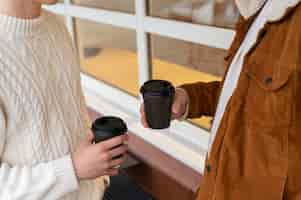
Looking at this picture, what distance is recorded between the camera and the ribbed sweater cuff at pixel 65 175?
35.9 inches

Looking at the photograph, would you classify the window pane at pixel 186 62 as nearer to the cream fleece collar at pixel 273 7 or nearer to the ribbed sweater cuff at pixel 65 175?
the cream fleece collar at pixel 273 7

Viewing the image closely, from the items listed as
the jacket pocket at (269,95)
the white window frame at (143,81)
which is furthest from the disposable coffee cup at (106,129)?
the white window frame at (143,81)

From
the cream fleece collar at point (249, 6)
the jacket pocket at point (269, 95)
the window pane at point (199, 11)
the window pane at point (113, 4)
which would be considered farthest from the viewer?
the window pane at point (113, 4)

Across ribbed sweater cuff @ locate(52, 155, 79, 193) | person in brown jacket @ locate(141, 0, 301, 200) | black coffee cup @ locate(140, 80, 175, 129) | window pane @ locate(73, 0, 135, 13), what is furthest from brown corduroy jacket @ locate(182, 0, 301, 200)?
window pane @ locate(73, 0, 135, 13)

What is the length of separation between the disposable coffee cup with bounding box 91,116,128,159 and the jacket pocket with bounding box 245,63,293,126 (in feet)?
0.96

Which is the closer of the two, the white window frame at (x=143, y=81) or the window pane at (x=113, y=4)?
the white window frame at (x=143, y=81)

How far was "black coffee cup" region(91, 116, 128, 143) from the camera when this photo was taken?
35.2 inches

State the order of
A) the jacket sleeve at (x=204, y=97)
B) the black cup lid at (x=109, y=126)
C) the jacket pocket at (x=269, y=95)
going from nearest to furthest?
the jacket pocket at (x=269, y=95) → the black cup lid at (x=109, y=126) → the jacket sleeve at (x=204, y=97)

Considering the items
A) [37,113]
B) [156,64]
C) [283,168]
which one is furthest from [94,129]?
[156,64]

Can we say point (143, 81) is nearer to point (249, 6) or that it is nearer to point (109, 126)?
point (109, 126)

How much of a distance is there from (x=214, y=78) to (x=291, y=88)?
0.66 metres

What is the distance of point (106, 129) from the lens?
89 centimetres

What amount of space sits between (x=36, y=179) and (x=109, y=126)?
0.19m

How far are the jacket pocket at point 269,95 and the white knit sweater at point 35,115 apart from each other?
0.42 metres
